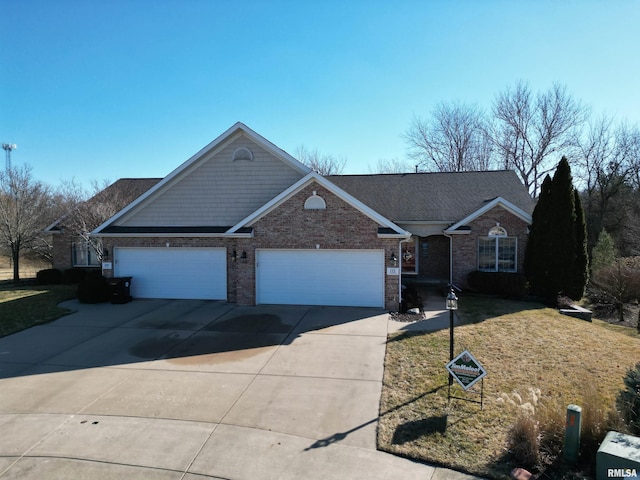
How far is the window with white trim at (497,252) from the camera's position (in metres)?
16.2

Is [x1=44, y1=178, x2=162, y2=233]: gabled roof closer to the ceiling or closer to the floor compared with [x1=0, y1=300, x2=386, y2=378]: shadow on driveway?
closer to the ceiling

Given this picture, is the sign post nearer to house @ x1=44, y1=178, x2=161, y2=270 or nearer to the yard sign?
the yard sign

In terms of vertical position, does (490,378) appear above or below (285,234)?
below

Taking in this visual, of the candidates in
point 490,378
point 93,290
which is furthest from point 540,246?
point 93,290

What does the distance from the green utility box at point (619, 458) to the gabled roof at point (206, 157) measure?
11591mm

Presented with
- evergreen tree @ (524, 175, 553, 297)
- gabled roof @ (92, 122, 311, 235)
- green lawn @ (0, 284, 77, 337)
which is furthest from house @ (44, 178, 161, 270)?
evergreen tree @ (524, 175, 553, 297)

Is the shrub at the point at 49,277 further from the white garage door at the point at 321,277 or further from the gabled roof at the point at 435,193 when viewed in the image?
the gabled roof at the point at 435,193

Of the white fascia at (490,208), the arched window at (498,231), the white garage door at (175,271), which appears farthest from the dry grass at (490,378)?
the white garage door at (175,271)

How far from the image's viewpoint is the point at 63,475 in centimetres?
440

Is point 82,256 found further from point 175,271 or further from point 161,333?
point 161,333

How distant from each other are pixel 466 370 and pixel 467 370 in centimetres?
2

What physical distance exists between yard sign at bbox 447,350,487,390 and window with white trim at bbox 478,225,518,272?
11.4 meters

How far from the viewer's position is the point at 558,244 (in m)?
14.8

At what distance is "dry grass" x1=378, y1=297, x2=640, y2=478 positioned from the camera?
4945 mm
